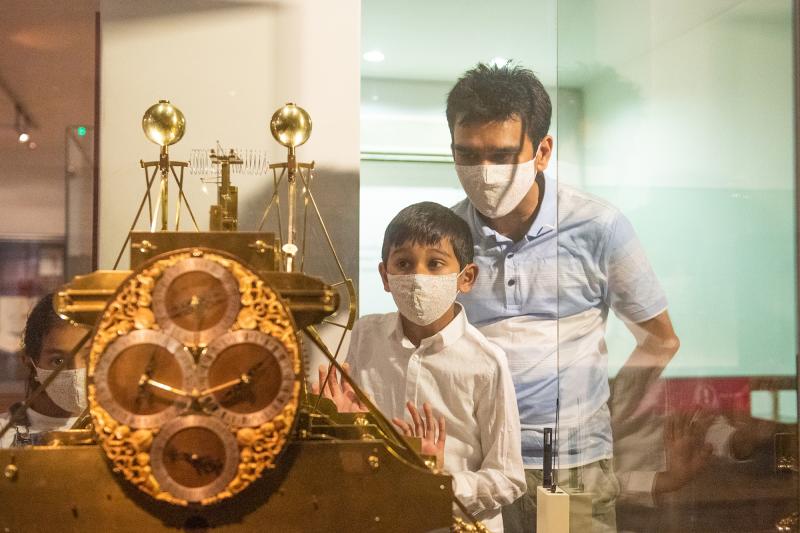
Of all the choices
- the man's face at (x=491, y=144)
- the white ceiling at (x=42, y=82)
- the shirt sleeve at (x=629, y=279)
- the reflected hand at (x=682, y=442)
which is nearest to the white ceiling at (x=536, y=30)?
the man's face at (x=491, y=144)

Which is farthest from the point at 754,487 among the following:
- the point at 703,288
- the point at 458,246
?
the point at 458,246

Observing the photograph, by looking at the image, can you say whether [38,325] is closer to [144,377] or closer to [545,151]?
[144,377]

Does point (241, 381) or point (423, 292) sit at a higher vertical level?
point (423, 292)

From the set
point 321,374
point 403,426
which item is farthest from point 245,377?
point 403,426

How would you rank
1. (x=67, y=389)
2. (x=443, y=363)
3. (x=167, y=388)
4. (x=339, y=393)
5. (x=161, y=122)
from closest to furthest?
1. (x=167, y=388)
2. (x=161, y=122)
3. (x=67, y=389)
4. (x=339, y=393)
5. (x=443, y=363)

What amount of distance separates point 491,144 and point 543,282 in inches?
22.1

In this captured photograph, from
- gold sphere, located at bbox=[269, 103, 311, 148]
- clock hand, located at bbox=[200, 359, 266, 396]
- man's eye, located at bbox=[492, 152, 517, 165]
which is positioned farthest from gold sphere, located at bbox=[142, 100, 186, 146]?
man's eye, located at bbox=[492, 152, 517, 165]

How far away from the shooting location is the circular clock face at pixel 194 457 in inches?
71.6

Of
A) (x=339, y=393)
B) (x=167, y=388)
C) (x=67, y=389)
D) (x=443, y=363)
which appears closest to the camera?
(x=167, y=388)

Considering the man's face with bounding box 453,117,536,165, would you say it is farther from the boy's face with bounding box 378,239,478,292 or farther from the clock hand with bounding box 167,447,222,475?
the clock hand with bounding box 167,447,222,475

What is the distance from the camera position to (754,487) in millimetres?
3283

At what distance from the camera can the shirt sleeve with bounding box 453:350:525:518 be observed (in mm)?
3193

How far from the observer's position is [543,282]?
10.8ft

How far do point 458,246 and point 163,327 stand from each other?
5.26 feet
